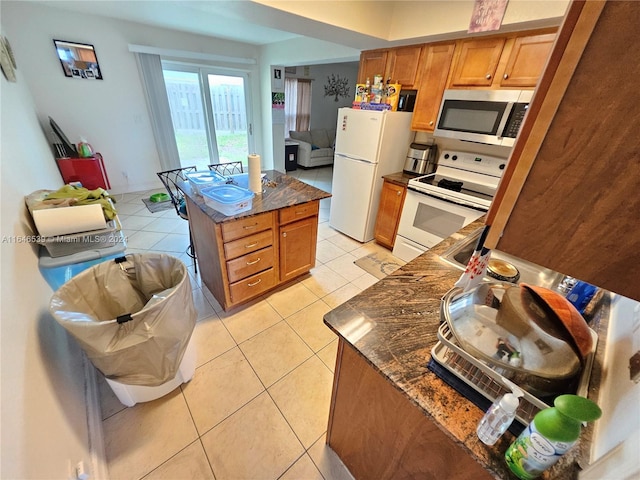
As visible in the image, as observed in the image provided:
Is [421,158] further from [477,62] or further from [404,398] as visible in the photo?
[404,398]

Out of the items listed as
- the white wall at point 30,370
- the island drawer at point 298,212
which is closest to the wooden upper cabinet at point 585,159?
the white wall at point 30,370

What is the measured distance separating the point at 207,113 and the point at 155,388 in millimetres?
4818

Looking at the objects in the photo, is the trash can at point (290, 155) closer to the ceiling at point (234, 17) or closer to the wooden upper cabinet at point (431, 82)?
the ceiling at point (234, 17)

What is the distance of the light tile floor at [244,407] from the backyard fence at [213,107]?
374 cm

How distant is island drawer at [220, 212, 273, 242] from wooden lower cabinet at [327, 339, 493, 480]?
3.70 feet

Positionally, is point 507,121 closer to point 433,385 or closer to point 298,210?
point 298,210

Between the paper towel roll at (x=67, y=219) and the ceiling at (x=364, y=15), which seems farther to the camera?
the ceiling at (x=364, y=15)

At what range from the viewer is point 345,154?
2.95m

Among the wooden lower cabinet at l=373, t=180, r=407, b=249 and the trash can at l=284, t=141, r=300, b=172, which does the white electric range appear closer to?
the wooden lower cabinet at l=373, t=180, r=407, b=249

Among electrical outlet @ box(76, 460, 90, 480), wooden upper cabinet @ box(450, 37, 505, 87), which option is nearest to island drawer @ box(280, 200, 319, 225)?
electrical outlet @ box(76, 460, 90, 480)

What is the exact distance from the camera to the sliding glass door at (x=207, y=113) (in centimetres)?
444

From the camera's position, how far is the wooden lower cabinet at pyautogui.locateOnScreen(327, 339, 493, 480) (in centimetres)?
70

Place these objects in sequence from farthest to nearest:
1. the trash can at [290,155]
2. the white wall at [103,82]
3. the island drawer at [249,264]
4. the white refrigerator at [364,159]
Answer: the trash can at [290,155] < the white wall at [103,82] < the white refrigerator at [364,159] < the island drawer at [249,264]

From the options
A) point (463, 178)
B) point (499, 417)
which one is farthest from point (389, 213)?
point (499, 417)
